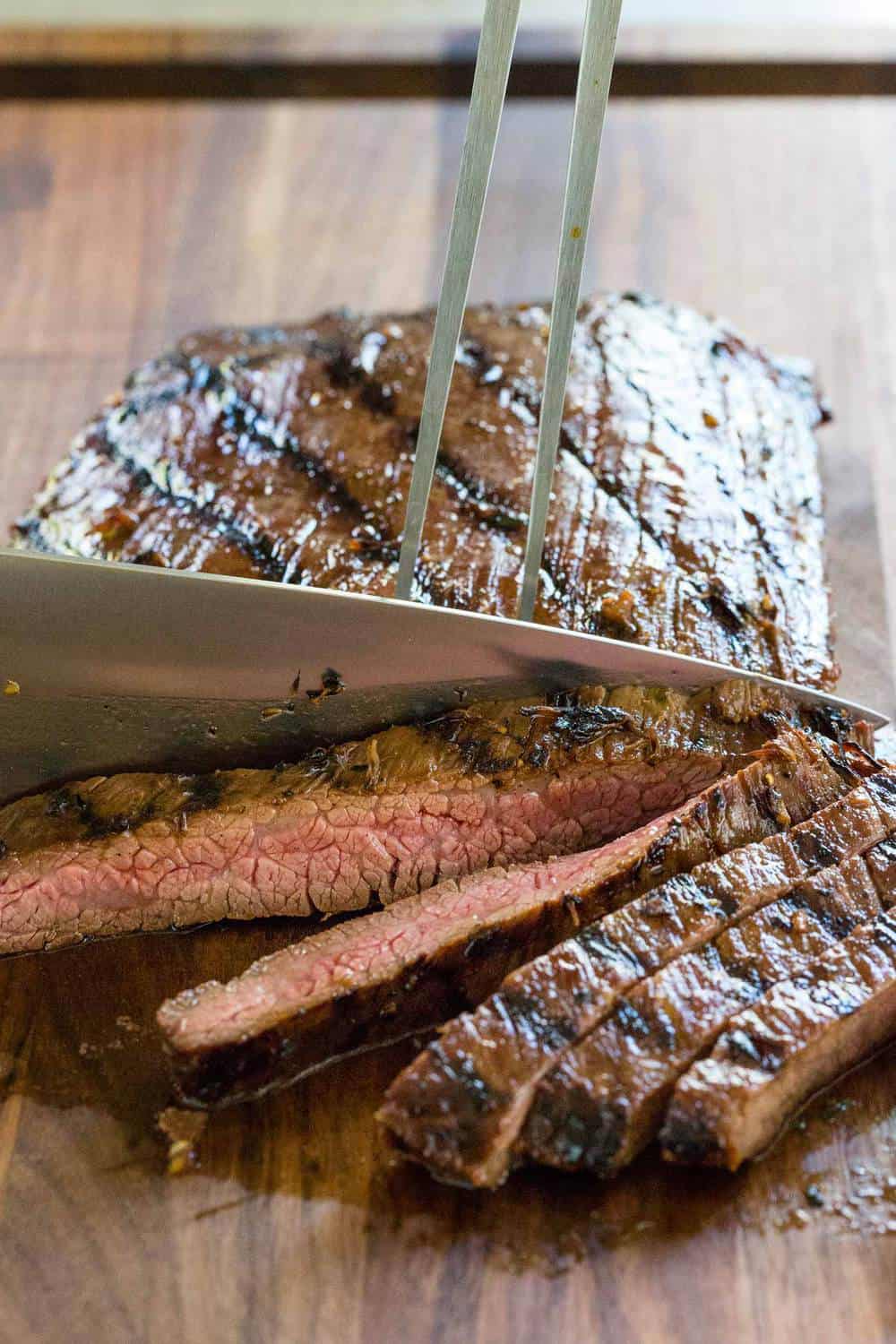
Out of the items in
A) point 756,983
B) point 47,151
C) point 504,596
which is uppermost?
point 47,151

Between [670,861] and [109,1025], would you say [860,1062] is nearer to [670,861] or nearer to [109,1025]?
[670,861]

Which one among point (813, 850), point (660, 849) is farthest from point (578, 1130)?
point (813, 850)

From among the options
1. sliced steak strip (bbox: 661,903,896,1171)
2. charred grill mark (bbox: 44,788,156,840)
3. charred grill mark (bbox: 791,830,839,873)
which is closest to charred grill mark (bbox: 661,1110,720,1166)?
sliced steak strip (bbox: 661,903,896,1171)

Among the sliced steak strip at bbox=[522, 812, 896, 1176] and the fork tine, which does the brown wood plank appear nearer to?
the fork tine

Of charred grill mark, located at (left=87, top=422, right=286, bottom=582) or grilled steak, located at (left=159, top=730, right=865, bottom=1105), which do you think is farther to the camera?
charred grill mark, located at (left=87, top=422, right=286, bottom=582)

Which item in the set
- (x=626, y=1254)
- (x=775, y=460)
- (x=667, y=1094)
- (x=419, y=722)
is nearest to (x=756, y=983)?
(x=667, y=1094)

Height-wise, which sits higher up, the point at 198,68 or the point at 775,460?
the point at 198,68

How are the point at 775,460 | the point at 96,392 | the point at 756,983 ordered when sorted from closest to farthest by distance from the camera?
the point at 756,983 < the point at 775,460 < the point at 96,392
